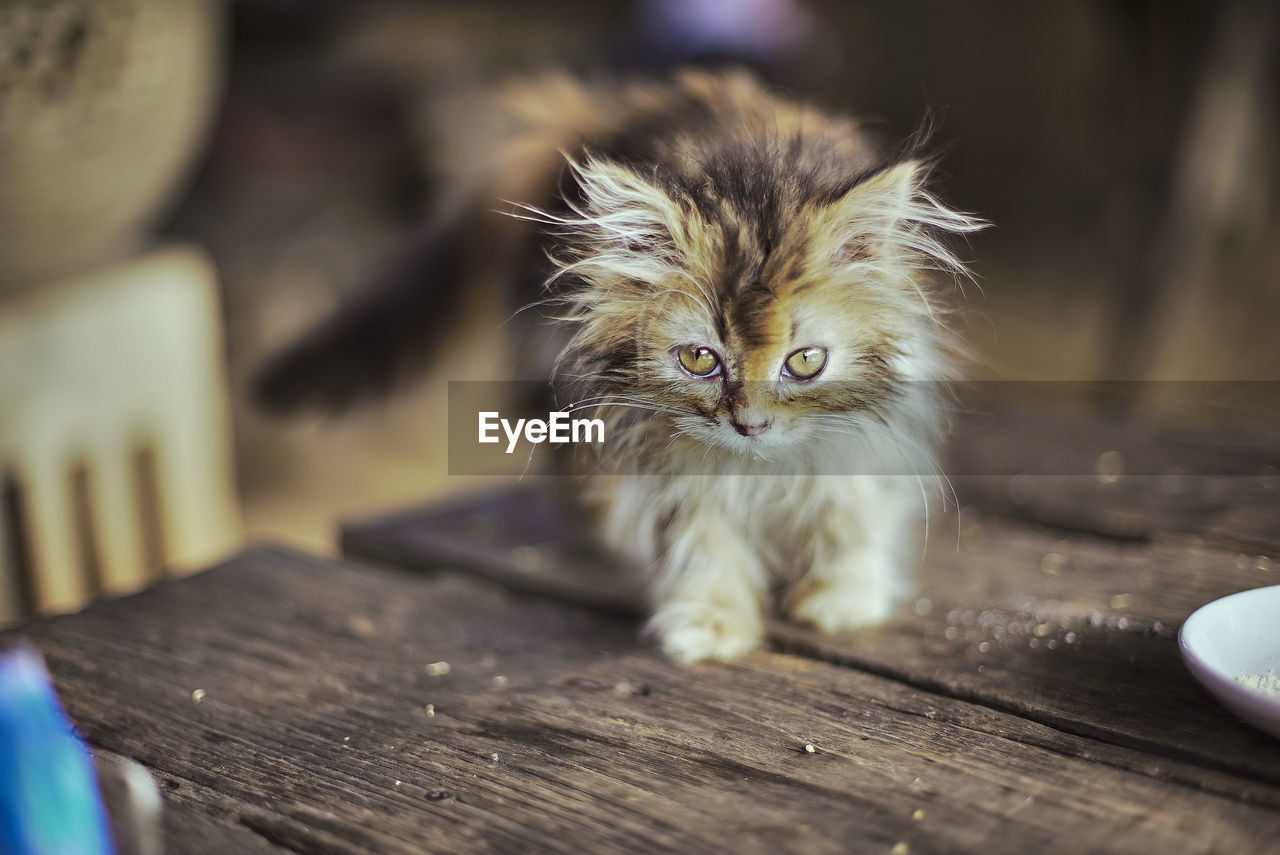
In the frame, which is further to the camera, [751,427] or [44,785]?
[751,427]

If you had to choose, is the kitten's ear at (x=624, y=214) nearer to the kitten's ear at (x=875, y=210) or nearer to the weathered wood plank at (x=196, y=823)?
the kitten's ear at (x=875, y=210)

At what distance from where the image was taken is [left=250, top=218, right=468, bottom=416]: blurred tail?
1.57 metres

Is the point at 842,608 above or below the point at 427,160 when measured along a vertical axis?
below

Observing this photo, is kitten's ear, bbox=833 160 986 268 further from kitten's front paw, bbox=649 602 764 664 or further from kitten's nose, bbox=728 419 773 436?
kitten's front paw, bbox=649 602 764 664

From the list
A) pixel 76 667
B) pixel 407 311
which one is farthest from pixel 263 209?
pixel 76 667

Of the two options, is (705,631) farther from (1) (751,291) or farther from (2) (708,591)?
(1) (751,291)

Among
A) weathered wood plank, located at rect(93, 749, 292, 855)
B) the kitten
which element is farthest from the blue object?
the kitten

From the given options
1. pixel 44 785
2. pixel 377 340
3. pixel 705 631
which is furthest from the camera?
pixel 377 340

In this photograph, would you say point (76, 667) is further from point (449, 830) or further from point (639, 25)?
point (639, 25)

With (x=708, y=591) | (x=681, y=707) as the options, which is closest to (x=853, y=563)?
(x=708, y=591)

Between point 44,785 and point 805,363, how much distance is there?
2.47 ft

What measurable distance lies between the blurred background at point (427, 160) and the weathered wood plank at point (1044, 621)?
360 millimetres

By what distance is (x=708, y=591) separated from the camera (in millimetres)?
1226

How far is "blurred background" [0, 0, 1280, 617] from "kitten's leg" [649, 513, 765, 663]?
0.61 m
